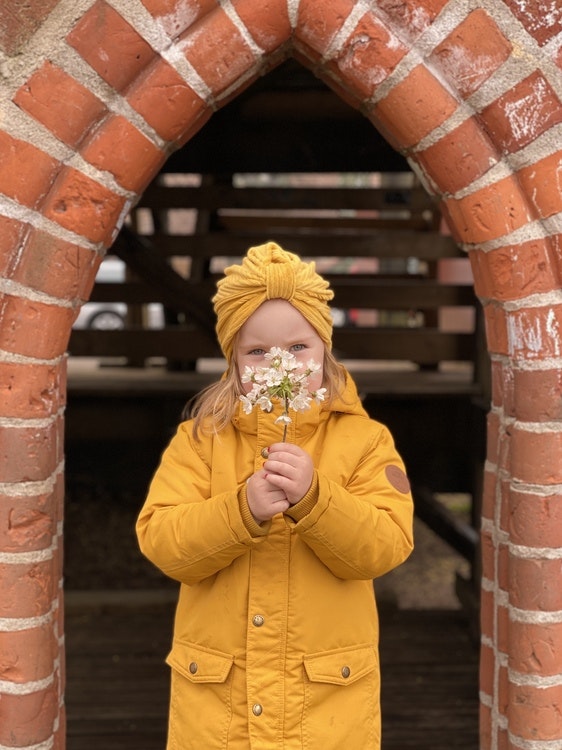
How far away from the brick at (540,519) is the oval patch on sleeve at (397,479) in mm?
255

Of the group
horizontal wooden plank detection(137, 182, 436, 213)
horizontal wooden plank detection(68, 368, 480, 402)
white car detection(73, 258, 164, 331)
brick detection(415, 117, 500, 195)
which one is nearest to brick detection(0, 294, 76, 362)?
brick detection(415, 117, 500, 195)

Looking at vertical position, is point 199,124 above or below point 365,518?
above

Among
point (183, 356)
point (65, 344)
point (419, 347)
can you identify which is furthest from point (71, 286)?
point (419, 347)

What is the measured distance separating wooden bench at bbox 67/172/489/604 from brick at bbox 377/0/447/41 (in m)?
2.71

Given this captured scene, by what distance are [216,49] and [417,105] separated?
0.44 metres

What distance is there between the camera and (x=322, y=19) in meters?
1.74

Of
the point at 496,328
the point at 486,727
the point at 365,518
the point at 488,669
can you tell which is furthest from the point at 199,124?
the point at 486,727

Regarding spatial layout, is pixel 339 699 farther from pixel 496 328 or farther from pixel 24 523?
pixel 496 328

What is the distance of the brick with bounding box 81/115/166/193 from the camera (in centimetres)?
176

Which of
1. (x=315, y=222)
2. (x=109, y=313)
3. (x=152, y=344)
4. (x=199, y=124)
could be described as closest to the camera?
(x=199, y=124)

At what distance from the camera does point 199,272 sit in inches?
219

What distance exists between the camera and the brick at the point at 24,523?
180 centimetres

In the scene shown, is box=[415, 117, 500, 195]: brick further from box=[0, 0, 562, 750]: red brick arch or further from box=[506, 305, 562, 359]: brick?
box=[506, 305, 562, 359]: brick

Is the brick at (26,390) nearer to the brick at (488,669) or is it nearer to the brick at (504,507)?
the brick at (504,507)
